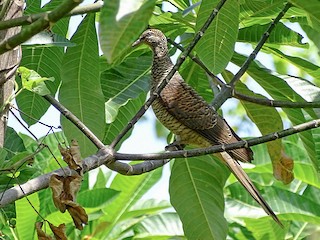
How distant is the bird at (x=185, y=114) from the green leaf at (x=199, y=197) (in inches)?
5.5

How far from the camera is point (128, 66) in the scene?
9.71 feet

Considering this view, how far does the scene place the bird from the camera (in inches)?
124

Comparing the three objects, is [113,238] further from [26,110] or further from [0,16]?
[0,16]

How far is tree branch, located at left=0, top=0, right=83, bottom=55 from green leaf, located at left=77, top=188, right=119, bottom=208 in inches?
71.4

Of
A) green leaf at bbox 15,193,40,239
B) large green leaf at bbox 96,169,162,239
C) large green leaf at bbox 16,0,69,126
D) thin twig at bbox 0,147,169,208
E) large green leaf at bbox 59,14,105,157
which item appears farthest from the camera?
large green leaf at bbox 96,169,162,239

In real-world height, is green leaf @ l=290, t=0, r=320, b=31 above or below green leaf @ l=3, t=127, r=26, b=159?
above

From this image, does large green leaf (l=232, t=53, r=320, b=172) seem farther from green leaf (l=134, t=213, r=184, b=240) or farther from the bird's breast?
green leaf (l=134, t=213, r=184, b=240)

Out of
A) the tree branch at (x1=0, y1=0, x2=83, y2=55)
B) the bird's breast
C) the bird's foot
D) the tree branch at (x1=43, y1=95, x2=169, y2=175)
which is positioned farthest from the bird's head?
the tree branch at (x1=0, y1=0, x2=83, y2=55)

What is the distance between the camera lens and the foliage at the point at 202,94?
231 cm

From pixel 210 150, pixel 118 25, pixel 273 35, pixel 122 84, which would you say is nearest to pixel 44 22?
pixel 118 25

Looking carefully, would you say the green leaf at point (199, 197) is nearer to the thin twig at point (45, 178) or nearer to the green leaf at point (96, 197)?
the green leaf at point (96, 197)

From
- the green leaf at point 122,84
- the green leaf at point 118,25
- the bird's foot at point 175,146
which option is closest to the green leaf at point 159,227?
the bird's foot at point 175,146

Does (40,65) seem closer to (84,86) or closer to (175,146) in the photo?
(84,86)

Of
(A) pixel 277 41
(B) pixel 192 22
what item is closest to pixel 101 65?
(B) pixel 192 22
